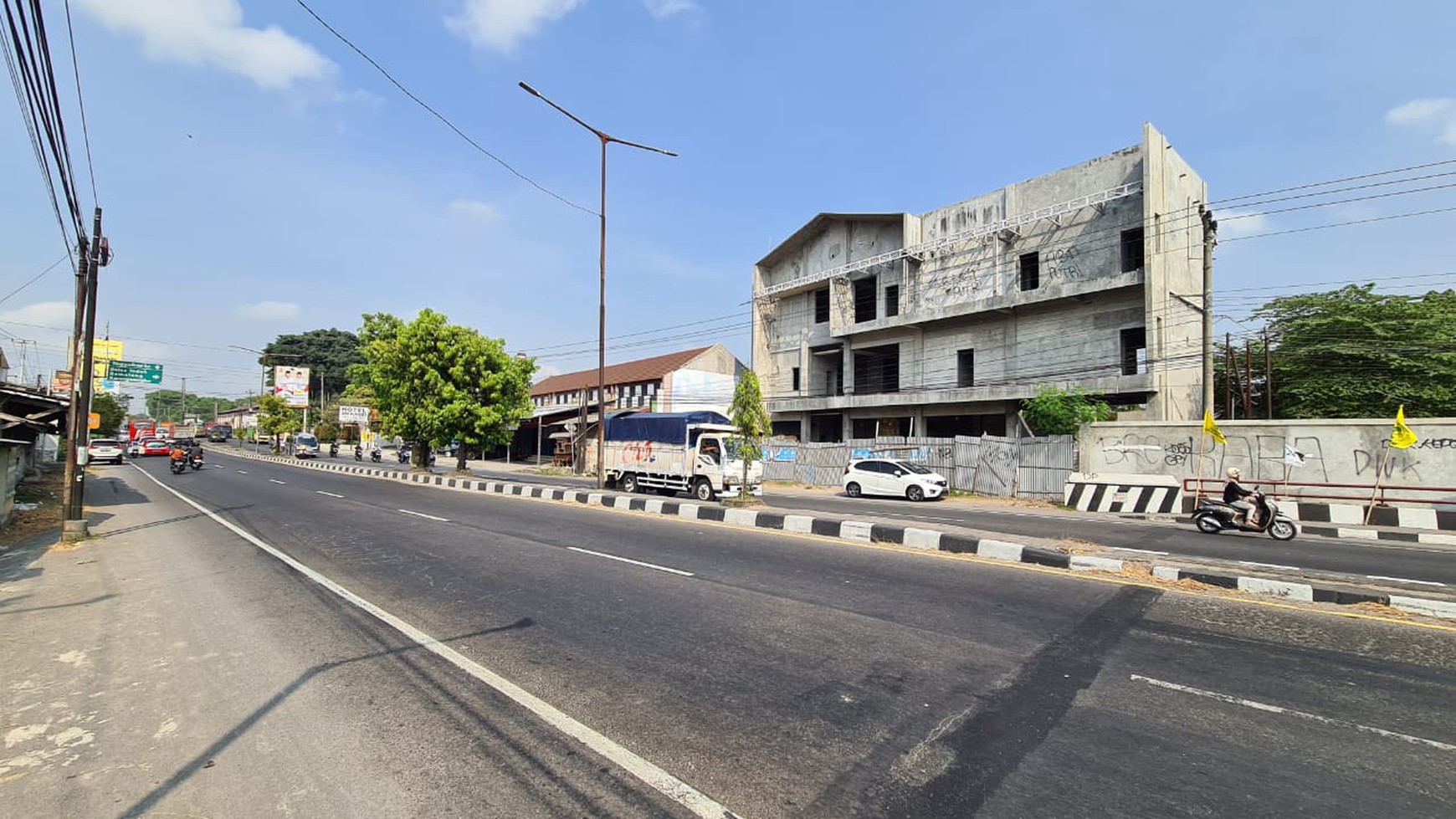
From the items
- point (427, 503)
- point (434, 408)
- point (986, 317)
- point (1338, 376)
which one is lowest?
point (427, 503)

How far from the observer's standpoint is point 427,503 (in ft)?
55.8

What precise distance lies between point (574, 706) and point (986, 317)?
1211 inches

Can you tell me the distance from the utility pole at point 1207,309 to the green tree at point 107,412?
278 ft

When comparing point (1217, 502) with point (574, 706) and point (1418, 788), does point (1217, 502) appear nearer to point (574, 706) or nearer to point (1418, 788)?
point (1418, 788)

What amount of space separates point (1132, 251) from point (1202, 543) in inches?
774

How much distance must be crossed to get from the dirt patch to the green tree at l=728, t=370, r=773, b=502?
1366 cm

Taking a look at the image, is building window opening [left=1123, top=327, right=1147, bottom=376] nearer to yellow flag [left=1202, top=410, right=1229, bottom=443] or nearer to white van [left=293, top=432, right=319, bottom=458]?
yellow flag [left=1202, top=410, right=1229, bottom=443]

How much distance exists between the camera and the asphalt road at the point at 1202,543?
31.2ft

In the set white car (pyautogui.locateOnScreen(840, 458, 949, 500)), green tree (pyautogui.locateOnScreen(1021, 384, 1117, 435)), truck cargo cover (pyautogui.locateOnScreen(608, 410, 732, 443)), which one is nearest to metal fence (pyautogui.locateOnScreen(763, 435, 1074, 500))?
white car (pyautogui.locateOnScreen(840, 458, 949, 500))

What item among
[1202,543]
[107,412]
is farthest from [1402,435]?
[107,412]

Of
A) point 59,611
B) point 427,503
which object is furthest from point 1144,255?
point 59,611

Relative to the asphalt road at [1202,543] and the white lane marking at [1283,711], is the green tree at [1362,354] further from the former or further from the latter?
the white lane marking at [1283,711]

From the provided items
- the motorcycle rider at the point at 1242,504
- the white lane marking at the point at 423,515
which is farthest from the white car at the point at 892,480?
the white lane marking at the point at 423,515

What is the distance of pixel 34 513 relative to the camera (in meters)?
15.5
